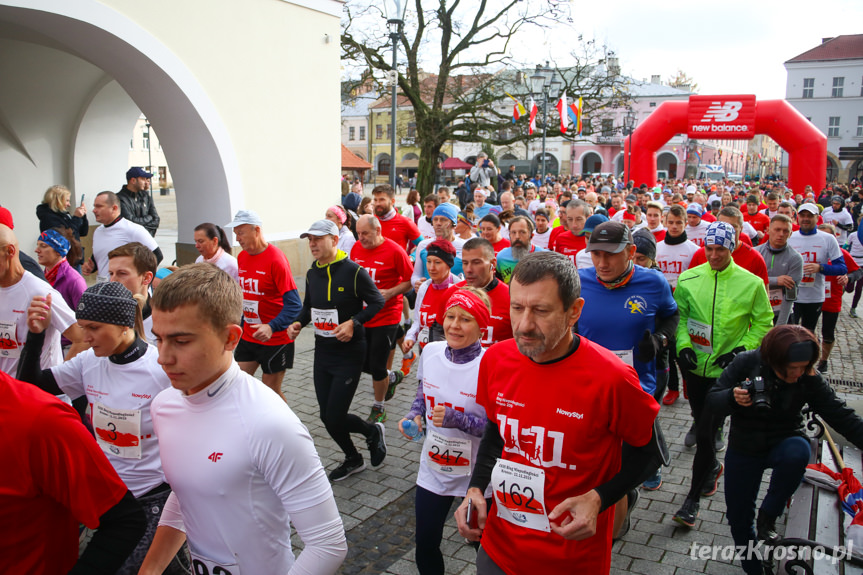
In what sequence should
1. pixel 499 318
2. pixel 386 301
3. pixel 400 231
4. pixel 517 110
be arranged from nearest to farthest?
1. pixel 499 318
2. pixel 386 301
3. pixel 400 231
4. pixel 517 110

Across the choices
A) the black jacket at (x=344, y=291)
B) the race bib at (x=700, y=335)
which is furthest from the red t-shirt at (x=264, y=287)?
the race bib at (x=700, y=335)

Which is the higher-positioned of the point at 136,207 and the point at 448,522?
the point at 136,207

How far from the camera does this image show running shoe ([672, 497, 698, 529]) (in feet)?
14.6

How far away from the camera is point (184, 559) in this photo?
3.11m

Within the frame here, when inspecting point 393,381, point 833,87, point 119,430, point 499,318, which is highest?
point 833,87

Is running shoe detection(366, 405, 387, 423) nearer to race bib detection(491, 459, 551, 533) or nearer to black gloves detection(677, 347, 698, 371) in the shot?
black gloves detection(677, 347, 698, 371)

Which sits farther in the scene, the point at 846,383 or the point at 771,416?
the point at 846,383

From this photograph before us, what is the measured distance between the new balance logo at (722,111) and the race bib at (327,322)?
23919 millimetres

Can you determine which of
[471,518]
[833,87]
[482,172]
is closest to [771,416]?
[471,518]

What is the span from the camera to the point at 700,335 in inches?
201

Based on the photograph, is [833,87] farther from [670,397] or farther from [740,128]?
[670,397]

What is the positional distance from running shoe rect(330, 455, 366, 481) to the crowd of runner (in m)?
0.03

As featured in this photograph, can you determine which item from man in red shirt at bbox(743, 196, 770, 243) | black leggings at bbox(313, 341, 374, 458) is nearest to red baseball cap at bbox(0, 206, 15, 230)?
black leggings at bbox(313, 341, 374, 458)

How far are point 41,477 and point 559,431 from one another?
1679mm
